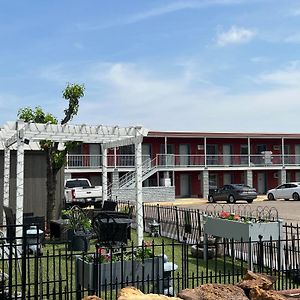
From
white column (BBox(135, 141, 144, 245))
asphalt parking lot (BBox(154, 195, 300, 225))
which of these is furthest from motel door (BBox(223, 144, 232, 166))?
white column (BBox(135, 141, 144, 245))

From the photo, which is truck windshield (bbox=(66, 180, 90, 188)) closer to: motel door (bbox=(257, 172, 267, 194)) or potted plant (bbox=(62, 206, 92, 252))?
potted plant (bbox=(62, 206, 92, 252))

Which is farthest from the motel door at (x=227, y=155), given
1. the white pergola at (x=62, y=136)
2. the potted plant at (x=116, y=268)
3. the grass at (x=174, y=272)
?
the potted plant at (x=116, y=268)

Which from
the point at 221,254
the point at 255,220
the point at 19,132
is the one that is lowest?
the point at 221,254

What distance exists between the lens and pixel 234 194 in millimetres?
34000

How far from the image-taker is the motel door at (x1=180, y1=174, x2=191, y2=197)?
40438 millimetres

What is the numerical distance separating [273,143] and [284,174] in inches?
138

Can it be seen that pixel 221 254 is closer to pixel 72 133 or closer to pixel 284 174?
pixel 72 133

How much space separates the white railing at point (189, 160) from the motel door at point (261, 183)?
6.37ft

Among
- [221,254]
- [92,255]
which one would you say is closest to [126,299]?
[92,255]

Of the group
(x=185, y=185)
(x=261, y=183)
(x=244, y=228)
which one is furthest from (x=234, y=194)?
(x=244, y=228)

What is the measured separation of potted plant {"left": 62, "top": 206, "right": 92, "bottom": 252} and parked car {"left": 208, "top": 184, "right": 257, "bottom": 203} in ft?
71.1

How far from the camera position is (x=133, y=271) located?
7234 millimetres

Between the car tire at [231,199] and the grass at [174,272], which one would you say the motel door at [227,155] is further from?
the grass at [174,272]

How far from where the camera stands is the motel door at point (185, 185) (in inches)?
1592
